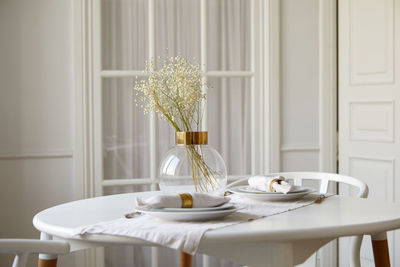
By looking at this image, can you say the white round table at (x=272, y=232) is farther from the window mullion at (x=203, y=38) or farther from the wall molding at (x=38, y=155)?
the window mullion at (x=203, y=38)

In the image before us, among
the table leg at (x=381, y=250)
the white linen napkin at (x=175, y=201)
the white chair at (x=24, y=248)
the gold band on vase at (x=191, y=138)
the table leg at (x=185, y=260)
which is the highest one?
the gold band on vase at (x=191, y=138)

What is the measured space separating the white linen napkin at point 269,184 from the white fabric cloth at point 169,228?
180 mm

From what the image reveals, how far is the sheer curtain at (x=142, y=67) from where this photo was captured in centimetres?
337

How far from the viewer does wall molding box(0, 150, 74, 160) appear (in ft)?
10.5

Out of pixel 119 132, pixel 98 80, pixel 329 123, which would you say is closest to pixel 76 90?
pixel 98 80

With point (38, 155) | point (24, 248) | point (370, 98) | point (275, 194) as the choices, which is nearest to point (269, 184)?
point (275, 194)

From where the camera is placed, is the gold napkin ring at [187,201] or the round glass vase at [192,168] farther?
the round glass vase at [192,168]

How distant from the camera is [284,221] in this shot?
1.59 metres

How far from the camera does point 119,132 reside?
3391 mm

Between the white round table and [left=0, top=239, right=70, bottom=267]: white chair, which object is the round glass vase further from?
[left=0, top=239, right=70, bottom=267]: white chair

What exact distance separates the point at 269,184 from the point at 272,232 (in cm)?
55

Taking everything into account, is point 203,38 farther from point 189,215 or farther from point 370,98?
point 189,215

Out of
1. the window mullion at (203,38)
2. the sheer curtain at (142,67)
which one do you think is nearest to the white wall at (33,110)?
the sheer curtain at (142,67)

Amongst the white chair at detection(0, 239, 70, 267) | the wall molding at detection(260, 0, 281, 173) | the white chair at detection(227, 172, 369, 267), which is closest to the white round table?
the white chair at detection(0, 239, 70, 267)
